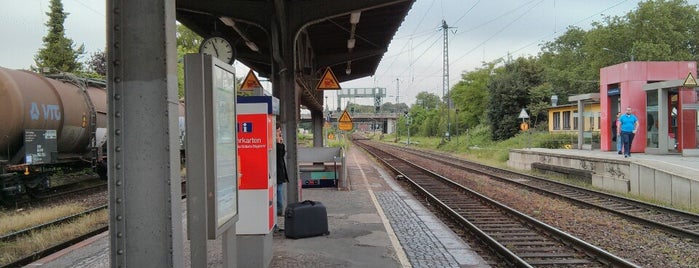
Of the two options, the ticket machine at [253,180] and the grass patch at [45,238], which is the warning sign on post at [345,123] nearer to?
the grass patch at [45,238]

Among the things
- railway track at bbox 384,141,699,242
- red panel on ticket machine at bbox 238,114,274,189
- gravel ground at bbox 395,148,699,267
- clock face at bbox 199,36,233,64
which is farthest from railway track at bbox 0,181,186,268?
railway track at bbox 384,141,699,242

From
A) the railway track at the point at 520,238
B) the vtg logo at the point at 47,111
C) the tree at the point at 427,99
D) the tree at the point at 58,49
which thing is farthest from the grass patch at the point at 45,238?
the tree at the point at 427,99

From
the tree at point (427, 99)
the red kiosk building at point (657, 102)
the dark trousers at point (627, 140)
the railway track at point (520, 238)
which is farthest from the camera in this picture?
the tree at point (427, 99)

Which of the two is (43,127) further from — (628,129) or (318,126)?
(628,129)

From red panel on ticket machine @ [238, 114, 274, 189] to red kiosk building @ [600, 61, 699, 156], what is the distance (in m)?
16.5

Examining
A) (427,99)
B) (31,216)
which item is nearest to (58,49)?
(31,216)

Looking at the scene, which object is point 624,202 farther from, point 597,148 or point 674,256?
point 597,148

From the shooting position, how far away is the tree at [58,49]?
43.2 meters

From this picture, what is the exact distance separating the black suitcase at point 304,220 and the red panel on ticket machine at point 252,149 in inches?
77.0

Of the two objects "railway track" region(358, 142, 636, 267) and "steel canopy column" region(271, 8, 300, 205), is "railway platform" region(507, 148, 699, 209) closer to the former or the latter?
"railway track" region(358, 142, 636, 267)

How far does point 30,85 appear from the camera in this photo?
12.4 m

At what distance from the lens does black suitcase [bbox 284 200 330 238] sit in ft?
26.5

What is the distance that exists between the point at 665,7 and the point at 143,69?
6940cm

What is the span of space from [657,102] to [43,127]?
19.3m
